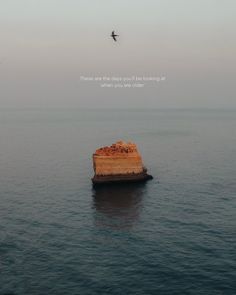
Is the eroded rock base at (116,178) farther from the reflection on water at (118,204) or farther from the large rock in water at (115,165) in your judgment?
the reflection on water at (118,204)

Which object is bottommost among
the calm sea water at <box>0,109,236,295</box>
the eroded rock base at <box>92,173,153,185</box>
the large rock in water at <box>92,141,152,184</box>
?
the calm sea water at <box>0,109,236,295</box>

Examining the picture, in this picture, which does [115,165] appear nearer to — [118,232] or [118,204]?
[118,204]

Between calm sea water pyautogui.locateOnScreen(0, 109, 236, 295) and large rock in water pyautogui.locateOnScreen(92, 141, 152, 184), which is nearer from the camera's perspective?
calm sea water pyautogui.locateOnScreen(0, 109, 236, 295)

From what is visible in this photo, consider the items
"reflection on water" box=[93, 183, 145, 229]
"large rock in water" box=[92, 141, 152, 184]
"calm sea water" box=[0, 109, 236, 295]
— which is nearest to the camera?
"calm sea water" box=[0, 109, 236, 295]

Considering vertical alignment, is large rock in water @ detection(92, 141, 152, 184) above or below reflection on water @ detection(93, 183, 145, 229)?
above

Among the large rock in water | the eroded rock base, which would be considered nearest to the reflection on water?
the eroded rock base

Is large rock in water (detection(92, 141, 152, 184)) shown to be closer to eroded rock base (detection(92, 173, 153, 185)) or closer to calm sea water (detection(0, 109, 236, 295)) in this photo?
eroded rock base (detection(92, 173, 153, 185))

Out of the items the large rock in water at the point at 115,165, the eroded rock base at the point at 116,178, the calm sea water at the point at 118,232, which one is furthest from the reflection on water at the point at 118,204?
the large rock in water at the point at 115,165

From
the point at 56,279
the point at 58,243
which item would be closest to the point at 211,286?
the point at 56,279
